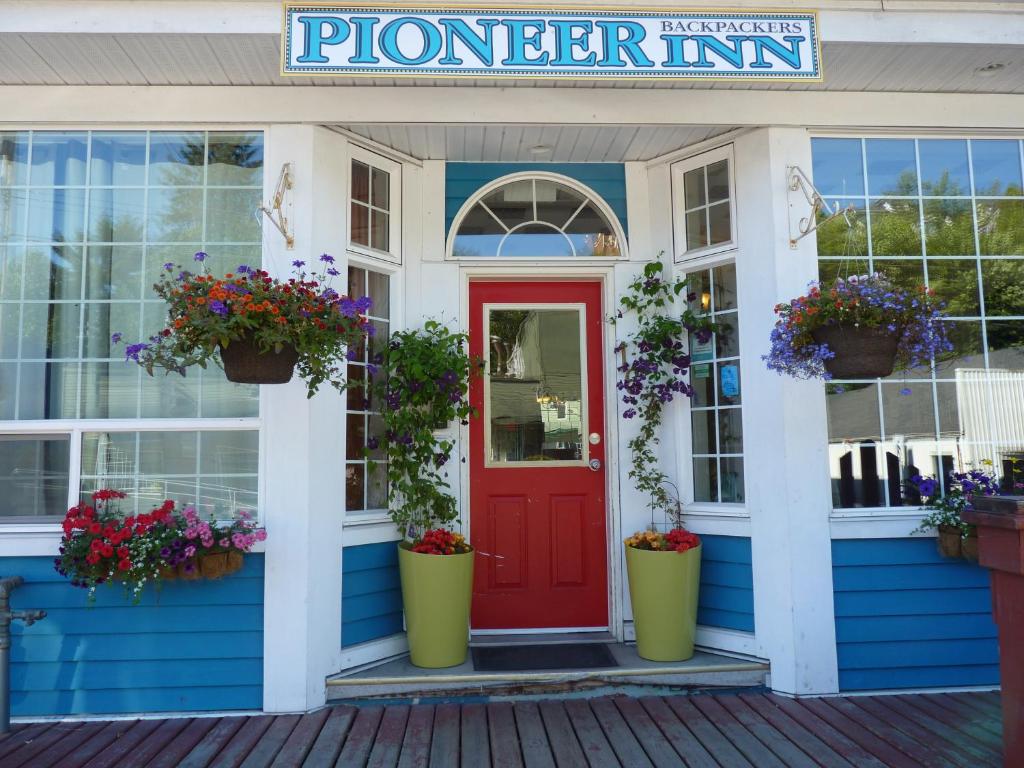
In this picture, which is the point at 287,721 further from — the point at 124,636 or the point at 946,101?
the point at 946,101

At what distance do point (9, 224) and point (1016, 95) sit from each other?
4959mm

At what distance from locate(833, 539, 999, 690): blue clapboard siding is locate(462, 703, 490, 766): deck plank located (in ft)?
5.51

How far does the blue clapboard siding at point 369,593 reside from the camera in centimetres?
351

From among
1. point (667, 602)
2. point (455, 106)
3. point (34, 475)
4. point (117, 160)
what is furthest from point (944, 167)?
point (34, 475)

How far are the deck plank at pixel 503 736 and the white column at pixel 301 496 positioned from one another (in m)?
0.78

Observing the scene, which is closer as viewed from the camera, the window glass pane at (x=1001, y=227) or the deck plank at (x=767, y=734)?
the deck plank at (x=767, y=734)

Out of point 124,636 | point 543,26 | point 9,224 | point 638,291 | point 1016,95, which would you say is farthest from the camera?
point 638,291

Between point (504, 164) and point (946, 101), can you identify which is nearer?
point (946, 101)

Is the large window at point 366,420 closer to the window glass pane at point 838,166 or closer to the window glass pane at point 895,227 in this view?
the window glass pane at point 838,166

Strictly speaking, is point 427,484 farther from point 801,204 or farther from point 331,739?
point 801,204

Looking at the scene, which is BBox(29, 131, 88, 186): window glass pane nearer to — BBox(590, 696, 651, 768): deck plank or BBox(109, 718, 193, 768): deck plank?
BBox(109, 718, 193, 768): deck plank

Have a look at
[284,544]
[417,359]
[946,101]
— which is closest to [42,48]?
[417,359]

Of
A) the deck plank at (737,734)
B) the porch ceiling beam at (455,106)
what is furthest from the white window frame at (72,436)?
the deck plank at (737,734)

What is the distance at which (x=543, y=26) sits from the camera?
10.00ft
